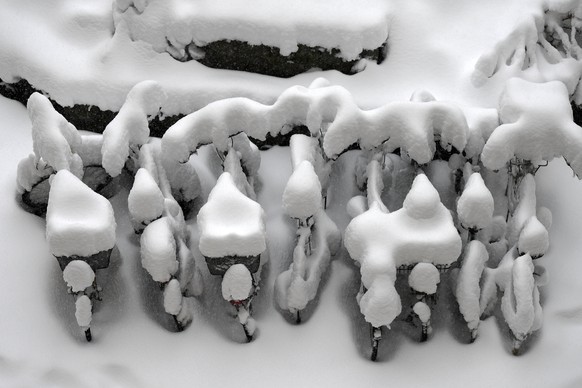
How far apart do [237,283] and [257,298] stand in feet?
1.34

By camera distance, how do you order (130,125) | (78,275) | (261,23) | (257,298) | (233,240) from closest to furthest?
(233,240) → (78,275) → (130,125) → (257,298) → (261,23)

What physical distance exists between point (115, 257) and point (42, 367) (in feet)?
2.07

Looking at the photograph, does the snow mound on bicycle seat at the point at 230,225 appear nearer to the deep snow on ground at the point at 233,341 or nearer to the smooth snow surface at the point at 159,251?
the smooth snow surface at the point at 159,251

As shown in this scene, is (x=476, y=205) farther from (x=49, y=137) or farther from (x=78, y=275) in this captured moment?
(x=49, y=137)

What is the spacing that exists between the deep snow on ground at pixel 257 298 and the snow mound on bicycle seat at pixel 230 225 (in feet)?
1.72

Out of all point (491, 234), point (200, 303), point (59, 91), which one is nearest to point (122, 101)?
point (59, 91)

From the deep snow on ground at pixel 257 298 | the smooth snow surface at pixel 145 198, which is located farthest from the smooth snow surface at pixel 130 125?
the deep snow on ground at pixel 257 298

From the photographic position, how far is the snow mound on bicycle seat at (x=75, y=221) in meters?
3.51

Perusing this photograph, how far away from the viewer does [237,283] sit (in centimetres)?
363

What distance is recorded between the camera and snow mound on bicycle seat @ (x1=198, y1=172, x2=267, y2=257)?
139 inches

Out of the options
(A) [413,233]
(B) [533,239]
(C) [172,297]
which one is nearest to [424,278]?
(A) [413,233]

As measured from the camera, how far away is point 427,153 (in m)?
3.86

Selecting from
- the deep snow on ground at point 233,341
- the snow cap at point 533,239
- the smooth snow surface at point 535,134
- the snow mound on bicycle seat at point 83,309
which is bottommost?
the deep snow on ground at point 233,341

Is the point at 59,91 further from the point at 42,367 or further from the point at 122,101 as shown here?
the point at 42,367
